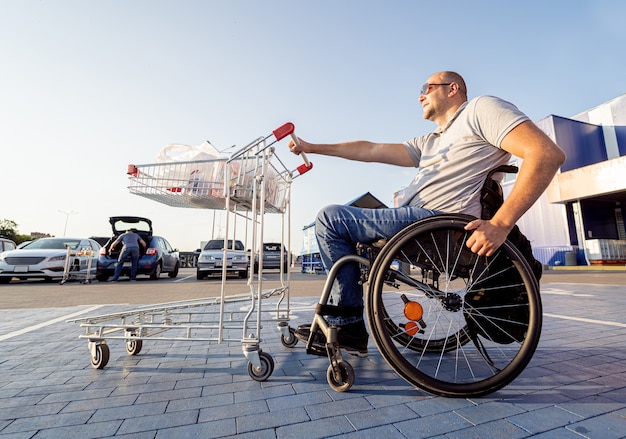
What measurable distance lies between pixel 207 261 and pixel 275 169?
815 cm

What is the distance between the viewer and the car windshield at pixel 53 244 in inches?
362

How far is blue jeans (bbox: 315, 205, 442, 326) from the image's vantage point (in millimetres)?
1638

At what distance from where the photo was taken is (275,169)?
92.7 inches

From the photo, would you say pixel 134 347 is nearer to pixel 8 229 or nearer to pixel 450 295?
pixel 450 295

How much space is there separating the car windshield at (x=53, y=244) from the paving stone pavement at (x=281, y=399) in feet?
28.1

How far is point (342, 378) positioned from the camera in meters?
1.53

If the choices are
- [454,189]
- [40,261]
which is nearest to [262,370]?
[454,189]

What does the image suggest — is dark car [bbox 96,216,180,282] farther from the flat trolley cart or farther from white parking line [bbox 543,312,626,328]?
white parking line [bbox 543,312,626,328]

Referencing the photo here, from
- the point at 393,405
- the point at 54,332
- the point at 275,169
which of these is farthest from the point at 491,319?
the point at 54,332

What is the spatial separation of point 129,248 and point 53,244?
282 centimetres

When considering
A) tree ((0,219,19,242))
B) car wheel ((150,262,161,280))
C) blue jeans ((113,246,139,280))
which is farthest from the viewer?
tree ((0,219,19,242))

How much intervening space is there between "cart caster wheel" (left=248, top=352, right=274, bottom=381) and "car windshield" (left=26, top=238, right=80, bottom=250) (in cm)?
986

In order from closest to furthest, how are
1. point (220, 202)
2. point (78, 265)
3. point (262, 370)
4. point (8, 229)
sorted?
point (262, 370), point (220, 202), point (78, 265), point (8, 229)

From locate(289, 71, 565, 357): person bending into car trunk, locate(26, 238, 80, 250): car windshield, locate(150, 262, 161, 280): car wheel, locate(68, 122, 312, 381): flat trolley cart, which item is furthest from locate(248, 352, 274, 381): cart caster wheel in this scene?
locate(26, 238, 80, 250): car windshield
